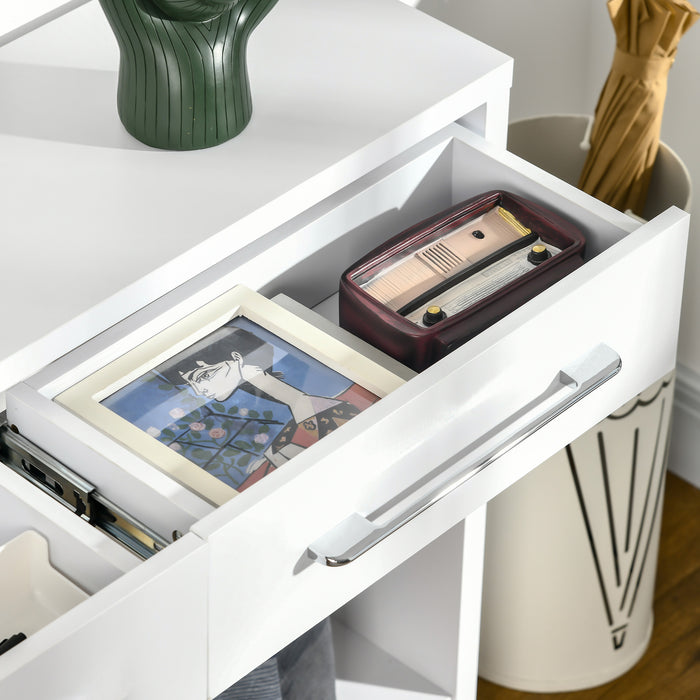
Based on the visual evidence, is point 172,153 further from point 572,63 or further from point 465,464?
point 572,63

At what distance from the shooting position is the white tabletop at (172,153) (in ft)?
3.19

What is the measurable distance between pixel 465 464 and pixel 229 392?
7.4 inches

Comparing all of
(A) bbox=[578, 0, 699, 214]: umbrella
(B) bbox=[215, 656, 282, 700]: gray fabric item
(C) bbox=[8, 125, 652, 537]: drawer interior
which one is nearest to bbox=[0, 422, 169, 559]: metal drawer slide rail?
(C) bbox=[8, 125, 652, 537]: drawer interior

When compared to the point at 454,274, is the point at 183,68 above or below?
above

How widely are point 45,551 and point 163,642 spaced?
127mm

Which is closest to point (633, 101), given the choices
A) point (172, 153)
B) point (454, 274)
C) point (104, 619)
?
point (454, 274)

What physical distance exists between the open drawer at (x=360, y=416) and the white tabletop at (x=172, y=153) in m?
0.06

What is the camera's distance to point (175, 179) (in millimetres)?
1065

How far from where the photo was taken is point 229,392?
1014mm

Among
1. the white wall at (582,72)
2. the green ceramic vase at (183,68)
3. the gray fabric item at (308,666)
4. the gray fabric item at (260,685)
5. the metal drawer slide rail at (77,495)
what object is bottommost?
the gray fabric item at (308,666)

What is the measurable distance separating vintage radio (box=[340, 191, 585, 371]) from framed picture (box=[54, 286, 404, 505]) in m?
0.05

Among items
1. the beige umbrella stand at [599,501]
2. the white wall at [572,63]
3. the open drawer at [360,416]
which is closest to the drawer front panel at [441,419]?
the open drawer at [360,416]

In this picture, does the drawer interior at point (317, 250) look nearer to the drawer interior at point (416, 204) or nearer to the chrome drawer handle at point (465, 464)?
the drawer interior at point (416, 204)

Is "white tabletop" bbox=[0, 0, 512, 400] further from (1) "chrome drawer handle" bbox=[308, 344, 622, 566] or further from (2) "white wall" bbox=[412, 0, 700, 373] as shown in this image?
(2) "white wall" bbox=[412, 0, 700, 373]
